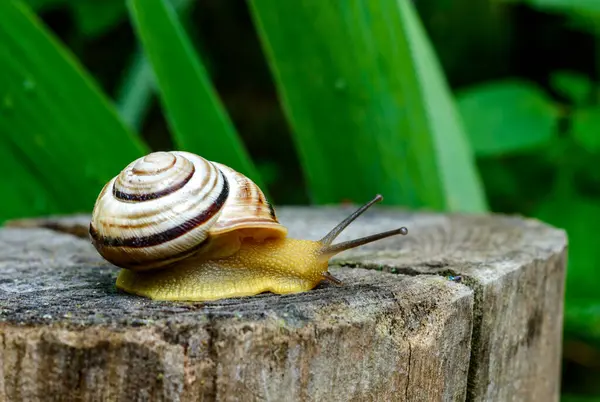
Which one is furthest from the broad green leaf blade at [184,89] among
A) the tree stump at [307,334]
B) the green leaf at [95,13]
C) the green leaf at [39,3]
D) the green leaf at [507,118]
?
the green leaf at [39,3]

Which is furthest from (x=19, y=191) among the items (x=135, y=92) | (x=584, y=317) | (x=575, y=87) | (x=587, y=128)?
(x=575, y=87)

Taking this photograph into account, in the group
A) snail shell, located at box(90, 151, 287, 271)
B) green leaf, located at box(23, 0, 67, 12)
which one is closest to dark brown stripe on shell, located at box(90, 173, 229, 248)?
snail shell, located at box(90, 151, 287, 271)

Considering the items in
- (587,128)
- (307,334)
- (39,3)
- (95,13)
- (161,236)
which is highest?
(39,3)

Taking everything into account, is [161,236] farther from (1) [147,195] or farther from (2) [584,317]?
(2) [584,317]

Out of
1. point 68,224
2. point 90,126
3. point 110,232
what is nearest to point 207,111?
point 90,126

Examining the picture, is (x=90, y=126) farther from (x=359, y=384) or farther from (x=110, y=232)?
(x=359, y=384)

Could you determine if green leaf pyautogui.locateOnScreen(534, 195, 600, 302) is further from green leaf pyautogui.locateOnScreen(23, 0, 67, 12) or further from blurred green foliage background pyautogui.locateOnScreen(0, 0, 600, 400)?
green leaf pyautogui.locateOnScreen(23, 0, 67, 12)

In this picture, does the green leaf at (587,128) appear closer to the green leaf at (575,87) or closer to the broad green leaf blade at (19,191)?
the green leaf at (575,87)
